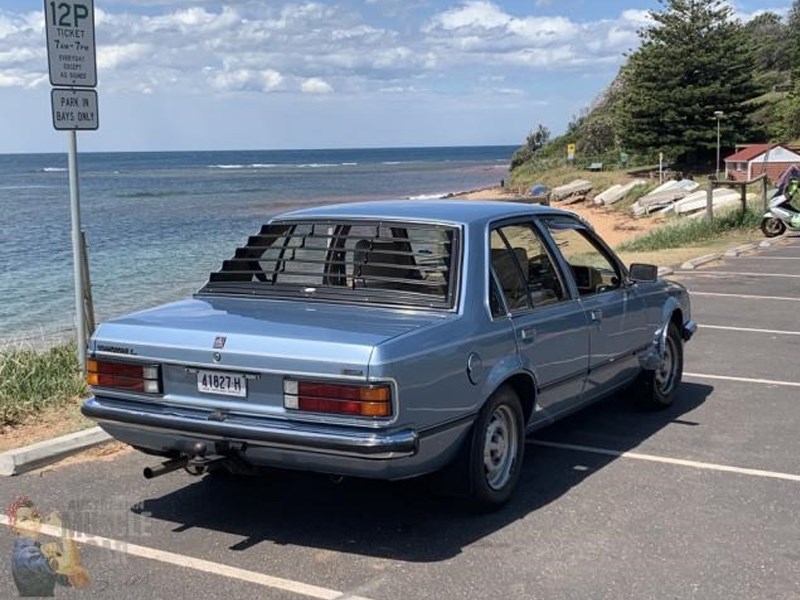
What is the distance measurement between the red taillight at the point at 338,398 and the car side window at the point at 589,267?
235 cm

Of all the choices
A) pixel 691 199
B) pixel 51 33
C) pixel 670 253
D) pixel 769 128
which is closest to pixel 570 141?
pixel 769 128

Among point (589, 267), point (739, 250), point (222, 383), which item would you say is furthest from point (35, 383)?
point (739, 250)

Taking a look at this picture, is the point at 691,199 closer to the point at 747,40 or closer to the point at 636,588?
the point at 747,40

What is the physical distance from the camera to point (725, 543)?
4.99 meters

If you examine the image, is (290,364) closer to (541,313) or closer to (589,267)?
(541,313)

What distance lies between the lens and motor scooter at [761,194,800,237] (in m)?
22.1

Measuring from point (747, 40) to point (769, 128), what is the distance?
5.28m

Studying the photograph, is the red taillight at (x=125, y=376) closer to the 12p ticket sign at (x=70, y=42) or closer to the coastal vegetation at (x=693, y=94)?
the 12p ticket sign at (x=70, y=42)

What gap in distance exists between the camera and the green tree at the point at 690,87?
151ft

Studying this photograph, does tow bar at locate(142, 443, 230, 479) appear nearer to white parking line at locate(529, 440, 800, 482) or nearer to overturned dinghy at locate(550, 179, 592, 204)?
white parking line at locate(529, 440, 800, 482)

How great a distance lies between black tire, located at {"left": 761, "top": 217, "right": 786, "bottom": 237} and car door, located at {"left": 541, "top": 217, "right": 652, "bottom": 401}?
54.2 feet

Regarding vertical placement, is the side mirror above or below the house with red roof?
below

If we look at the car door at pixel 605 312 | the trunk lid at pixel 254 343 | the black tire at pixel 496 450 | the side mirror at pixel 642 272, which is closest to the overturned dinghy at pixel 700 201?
the side mirror at pixel 642 272

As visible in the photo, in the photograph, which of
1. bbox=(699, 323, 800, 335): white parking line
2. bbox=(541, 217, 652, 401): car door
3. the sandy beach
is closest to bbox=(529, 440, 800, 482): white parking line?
bbox=(541, 217, 652, 401): car door
